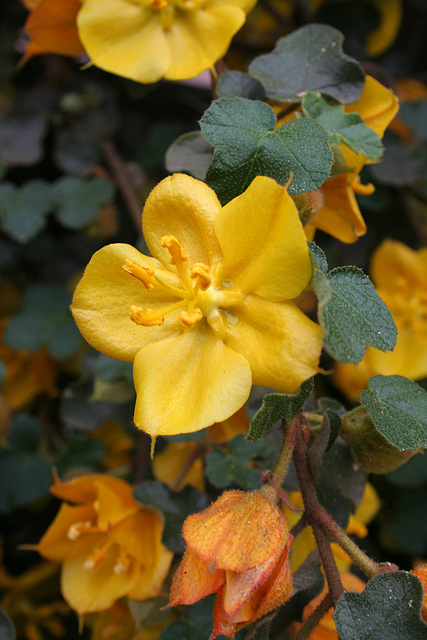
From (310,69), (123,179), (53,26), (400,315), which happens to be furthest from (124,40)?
(400,315)

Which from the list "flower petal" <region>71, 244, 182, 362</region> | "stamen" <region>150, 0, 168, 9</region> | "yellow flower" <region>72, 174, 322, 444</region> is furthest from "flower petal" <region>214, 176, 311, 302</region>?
"stamen" <region>150, 0, 168, 9</region>

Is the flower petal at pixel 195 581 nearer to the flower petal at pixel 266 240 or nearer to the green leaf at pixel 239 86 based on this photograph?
the flower petal at pixel 266 240

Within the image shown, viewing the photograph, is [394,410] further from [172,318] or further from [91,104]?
[91,104]

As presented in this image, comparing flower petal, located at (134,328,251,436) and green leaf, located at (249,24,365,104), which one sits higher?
green leaf, located at (249,24,365,104)

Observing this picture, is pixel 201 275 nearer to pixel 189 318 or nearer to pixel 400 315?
pixel 189 318

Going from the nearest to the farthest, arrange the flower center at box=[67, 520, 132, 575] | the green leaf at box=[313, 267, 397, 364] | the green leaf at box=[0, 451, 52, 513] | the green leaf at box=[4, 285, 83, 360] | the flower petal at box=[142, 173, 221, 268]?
the green leaf at box=[313, 267, 397, 364] < the flower petal at box=[142, 173, 221, 268] < the flower center at box=[67, 520, 132, 575] < the green leaf at box=[0, 451, 52, 513] < the green leaf at box=[4, 285, 83, 360]

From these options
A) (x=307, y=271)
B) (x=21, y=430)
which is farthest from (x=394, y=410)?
(x=21, y=430)

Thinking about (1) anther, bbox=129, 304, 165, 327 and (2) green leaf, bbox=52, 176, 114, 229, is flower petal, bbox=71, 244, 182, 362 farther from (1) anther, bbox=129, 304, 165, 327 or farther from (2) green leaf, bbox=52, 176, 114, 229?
(2) green leaf, bbox=52, 176, 114, 229
